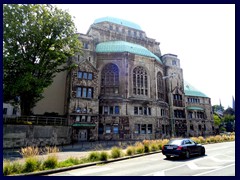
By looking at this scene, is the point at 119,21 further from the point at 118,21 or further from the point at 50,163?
the point at 50,163

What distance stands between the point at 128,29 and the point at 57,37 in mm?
28431

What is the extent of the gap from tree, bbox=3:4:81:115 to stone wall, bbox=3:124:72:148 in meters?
2.73

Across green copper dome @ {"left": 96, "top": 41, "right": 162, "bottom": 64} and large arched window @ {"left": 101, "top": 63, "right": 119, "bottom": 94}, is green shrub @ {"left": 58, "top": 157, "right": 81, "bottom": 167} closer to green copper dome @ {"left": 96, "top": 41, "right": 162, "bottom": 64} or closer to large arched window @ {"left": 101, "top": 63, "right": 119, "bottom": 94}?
large arched window @ {"left": 101, "top": 63, "right": 119, "bottom": 94}

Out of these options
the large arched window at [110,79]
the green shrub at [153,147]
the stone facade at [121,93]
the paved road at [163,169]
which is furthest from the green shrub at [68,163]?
the large arched window at [110,79]

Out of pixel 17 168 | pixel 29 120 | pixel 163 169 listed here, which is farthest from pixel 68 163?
pixel 29 120

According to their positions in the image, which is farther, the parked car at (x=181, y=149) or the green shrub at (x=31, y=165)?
the parked car at (x=181, y=149)

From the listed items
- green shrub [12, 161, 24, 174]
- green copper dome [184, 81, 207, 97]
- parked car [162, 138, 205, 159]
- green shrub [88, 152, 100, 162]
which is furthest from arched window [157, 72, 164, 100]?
green shrub [12, 161, 24, 174]

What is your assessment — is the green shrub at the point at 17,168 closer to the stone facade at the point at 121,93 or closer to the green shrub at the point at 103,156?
the green shrub at the point at 103,156

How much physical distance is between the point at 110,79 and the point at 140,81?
6164mm

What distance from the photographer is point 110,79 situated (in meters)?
35.2

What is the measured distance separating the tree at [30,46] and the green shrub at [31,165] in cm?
1193

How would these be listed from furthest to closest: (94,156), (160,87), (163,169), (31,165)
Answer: (160,87) → (94,156) → (163,169) → (31,165)

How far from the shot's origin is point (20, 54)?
21672 millimetres

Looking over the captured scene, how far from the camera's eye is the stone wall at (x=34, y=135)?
20359mm
